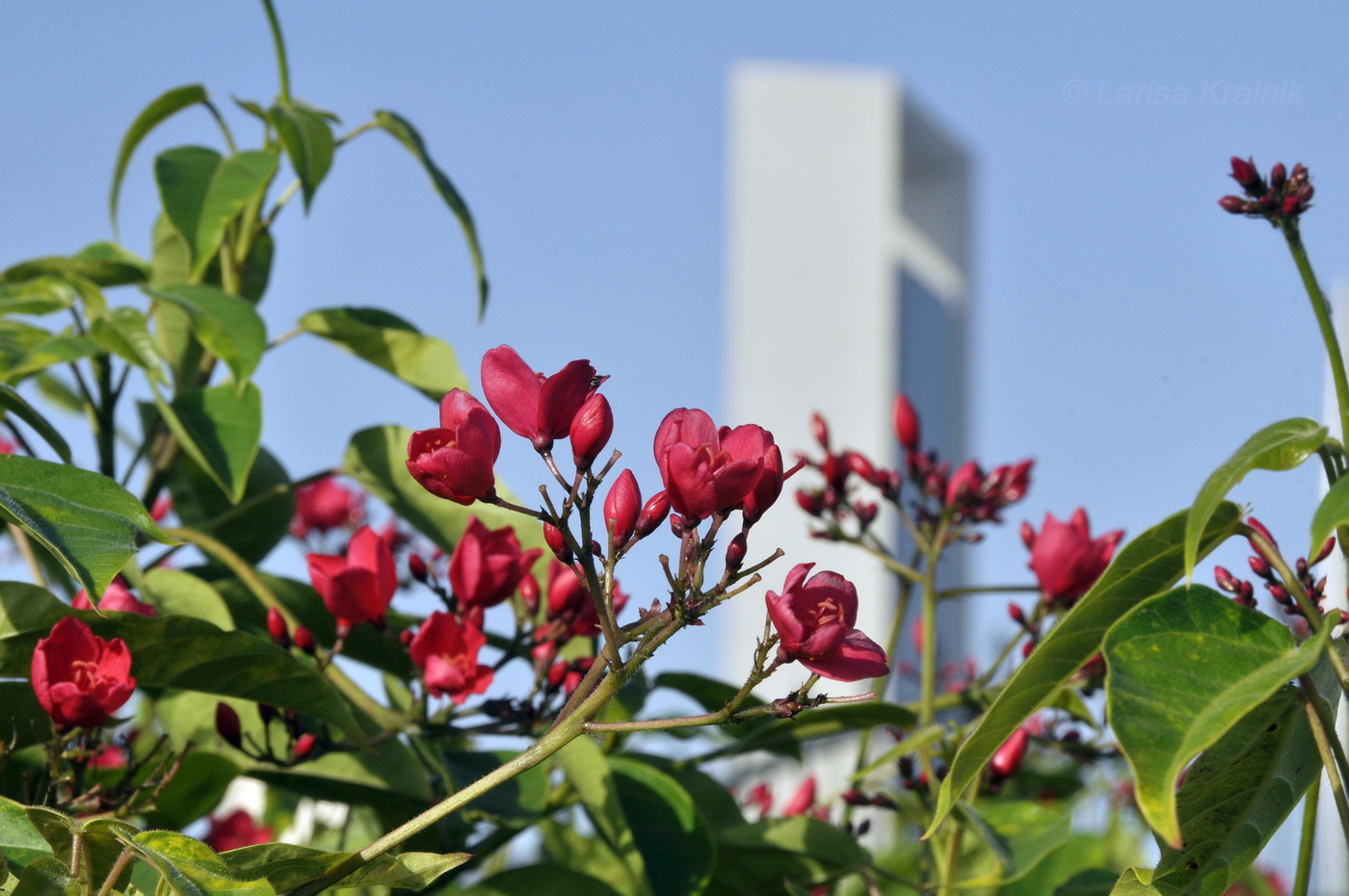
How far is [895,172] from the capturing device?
10.3 m

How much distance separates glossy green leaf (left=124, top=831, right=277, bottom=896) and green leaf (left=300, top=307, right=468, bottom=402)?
2.07 ft

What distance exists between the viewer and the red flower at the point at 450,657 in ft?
3.10

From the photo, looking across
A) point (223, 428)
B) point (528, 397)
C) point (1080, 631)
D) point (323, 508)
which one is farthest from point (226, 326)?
point (323, 508)

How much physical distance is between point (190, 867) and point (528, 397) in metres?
0.28

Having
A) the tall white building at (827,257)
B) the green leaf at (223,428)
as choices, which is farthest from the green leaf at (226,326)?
the tall white building at (827,257)

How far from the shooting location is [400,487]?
1.16 metres

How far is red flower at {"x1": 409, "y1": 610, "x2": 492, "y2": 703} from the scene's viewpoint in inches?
37.3

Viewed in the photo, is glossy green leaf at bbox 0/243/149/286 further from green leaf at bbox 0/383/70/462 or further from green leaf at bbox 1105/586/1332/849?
green leaf at bbox 1105/586/1332/849

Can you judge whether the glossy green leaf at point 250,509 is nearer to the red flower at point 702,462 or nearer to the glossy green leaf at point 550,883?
the glossy green leaf at point 550,883

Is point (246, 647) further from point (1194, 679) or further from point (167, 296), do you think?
point (1194, 679)

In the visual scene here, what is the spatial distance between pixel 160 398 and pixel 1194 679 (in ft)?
2.65

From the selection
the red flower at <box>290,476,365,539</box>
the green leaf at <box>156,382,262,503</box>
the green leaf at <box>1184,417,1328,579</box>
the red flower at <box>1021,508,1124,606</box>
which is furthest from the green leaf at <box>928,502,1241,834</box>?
the red flower at <box>290,476,365,539</box>

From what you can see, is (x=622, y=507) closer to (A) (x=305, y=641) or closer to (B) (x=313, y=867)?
(B) (x=313, y=867)

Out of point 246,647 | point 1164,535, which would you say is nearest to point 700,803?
point 246,647
